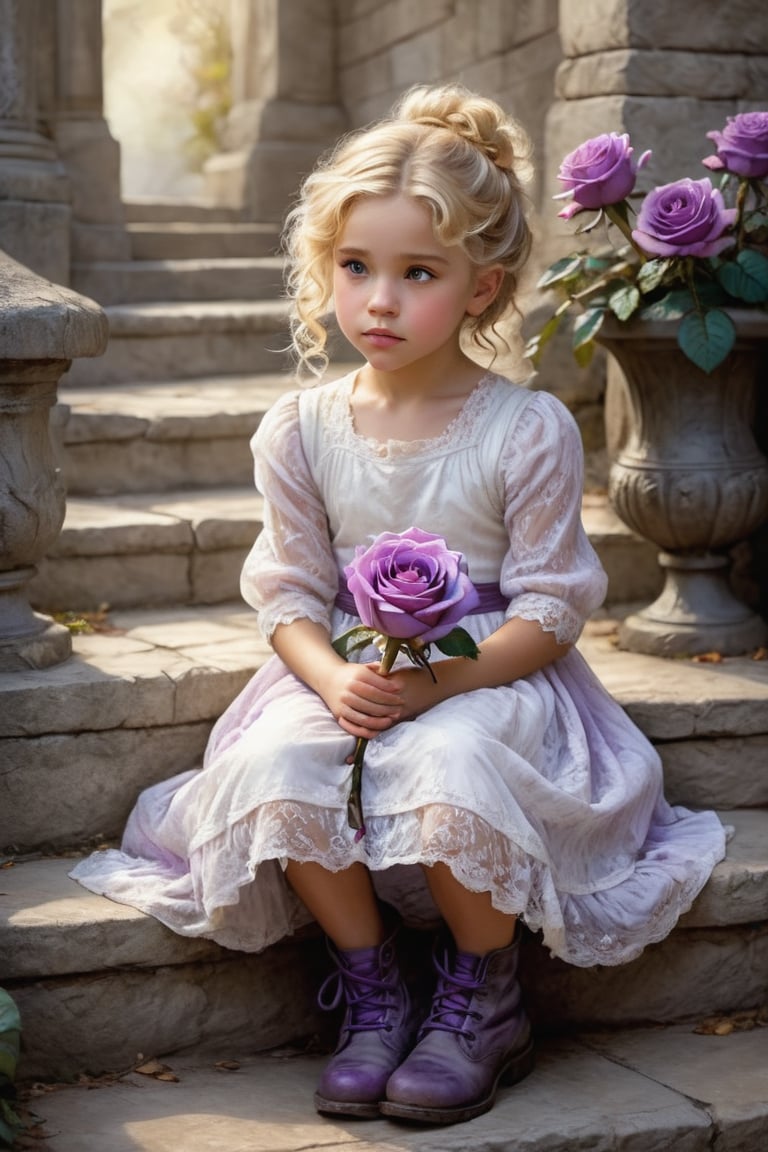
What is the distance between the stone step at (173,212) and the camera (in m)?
6.59

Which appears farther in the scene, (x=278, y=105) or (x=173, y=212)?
(x=278, y=105)

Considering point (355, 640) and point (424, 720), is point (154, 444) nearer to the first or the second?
point (355, 640)

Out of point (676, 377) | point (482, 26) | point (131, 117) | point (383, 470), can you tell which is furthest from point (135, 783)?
point (131, 117)

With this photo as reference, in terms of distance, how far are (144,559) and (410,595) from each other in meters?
1.54

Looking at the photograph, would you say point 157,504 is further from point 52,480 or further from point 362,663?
point 362,663

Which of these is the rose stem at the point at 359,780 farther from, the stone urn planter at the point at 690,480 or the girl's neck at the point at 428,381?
the stone urn planter at the point at 690,480

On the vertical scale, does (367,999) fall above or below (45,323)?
below

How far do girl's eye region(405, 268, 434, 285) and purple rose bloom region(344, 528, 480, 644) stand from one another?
1.60ft

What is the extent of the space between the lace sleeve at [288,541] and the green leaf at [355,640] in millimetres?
197

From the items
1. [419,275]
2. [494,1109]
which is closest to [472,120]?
[419,275]

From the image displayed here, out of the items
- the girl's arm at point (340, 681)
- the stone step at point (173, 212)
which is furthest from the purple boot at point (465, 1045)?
the stone step at point (173, 212)

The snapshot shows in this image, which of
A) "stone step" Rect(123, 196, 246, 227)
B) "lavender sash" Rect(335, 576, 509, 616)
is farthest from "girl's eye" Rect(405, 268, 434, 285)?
"stone step" Rect(123, 196, 246, 227)

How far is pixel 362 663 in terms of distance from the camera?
2.66 m

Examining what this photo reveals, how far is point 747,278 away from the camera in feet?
11.0
